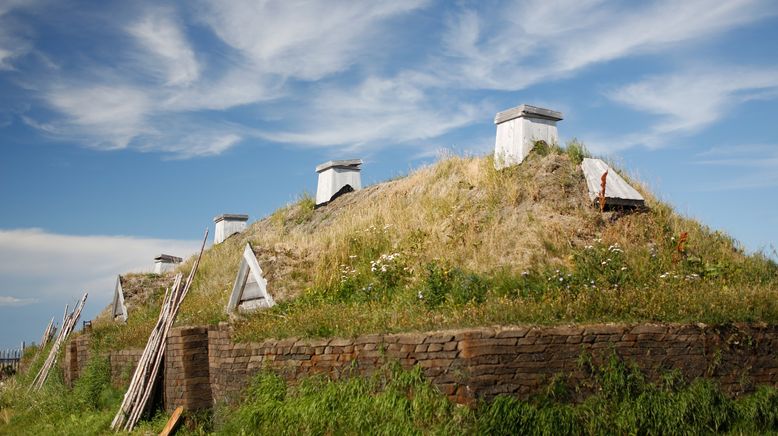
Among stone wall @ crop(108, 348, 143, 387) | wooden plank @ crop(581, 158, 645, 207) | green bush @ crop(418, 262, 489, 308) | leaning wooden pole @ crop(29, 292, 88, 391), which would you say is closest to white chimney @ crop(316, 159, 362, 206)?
leaning wooden pole @ crop(29, 292, 88, 391)

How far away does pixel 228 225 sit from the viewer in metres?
27.4

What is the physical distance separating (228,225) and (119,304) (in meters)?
5.49

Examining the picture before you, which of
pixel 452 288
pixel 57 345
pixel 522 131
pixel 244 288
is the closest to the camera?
pixel 452 288

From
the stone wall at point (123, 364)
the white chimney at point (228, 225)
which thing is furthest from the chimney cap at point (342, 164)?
the stone wall at point (123, 364)

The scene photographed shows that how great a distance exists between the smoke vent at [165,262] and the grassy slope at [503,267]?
35.0 ft

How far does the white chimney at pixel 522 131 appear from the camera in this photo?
51.2 ft

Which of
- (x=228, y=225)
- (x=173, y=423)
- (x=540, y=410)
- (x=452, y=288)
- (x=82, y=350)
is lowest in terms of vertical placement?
(x=173, y=423)

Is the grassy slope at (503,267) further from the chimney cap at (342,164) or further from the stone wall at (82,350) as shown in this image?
the chimney cap at (342,164)

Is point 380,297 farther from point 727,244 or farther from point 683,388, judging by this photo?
point 727,244

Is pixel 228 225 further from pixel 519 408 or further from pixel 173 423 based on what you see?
pixel 519 408

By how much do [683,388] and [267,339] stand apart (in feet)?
17.5

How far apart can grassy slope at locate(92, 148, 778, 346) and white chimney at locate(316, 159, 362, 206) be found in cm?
572

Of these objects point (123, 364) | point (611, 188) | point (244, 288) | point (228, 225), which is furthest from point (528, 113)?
point (228, 225)

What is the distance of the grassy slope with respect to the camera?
10.1 m
